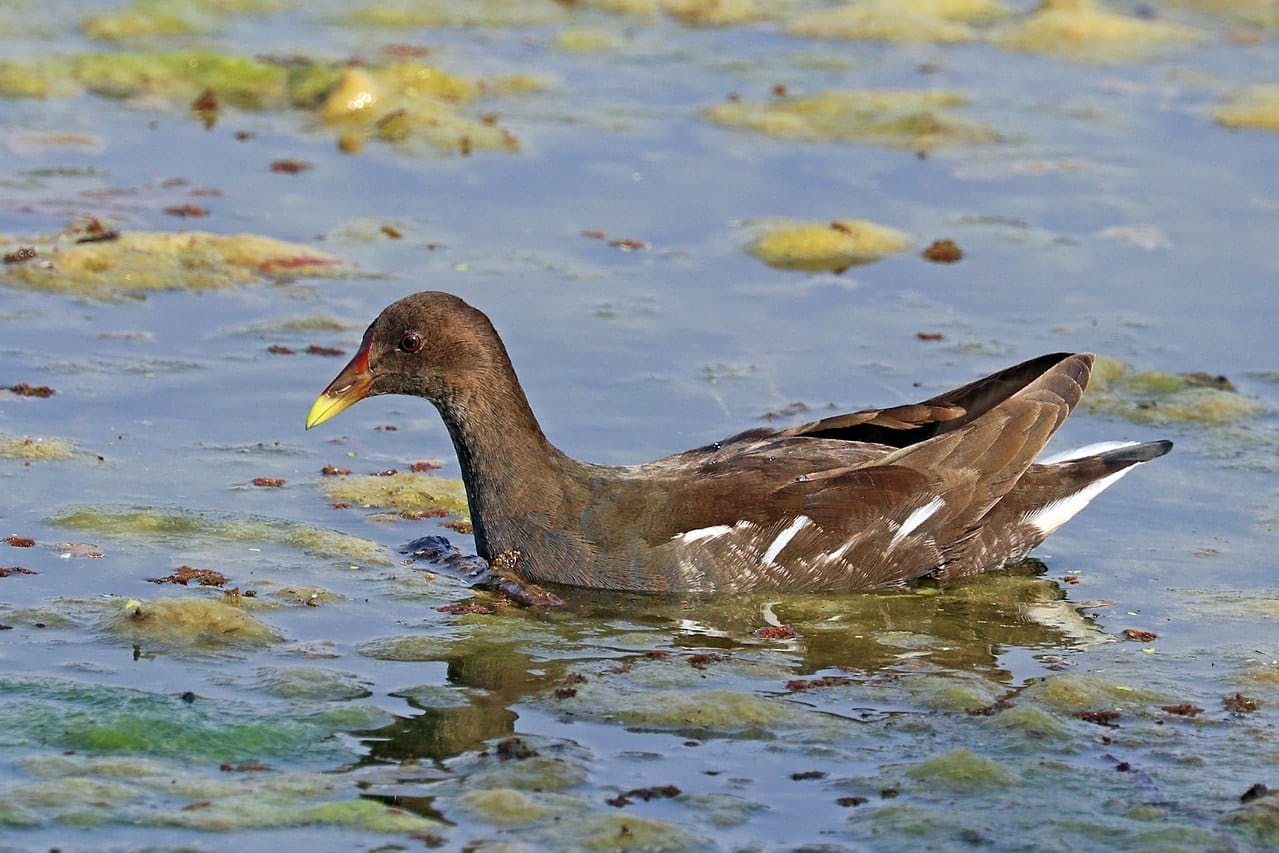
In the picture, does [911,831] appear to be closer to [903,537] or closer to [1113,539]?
[903,537]

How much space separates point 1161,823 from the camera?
553 cm

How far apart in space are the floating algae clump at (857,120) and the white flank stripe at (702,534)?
684 cm

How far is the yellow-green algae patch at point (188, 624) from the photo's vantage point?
6.66 m

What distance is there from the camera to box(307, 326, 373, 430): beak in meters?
7.64

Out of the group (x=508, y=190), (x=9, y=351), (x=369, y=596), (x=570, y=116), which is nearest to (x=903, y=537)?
(x=369, y=596)

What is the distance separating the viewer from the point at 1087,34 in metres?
16.4

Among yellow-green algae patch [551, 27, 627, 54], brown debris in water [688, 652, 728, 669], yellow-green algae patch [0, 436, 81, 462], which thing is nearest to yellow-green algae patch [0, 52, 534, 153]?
yellow-green algae patch [551, 27, 627, 54]

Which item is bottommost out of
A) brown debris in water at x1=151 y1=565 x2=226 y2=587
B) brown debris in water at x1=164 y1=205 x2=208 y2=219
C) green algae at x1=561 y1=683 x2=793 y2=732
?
green algae at x1=561 y1=683 x2=793 y2=732

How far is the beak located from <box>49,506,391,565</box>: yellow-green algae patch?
1.54ft

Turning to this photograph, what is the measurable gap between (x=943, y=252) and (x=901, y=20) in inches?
238

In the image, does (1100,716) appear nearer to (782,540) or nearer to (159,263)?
(782,540)

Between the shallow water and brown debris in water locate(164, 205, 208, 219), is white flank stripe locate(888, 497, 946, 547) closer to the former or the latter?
the shallow water

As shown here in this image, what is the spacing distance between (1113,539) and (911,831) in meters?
3.14

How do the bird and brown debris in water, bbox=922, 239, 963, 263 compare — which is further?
brown debris in water, bbox=922, 239, 963, 263
